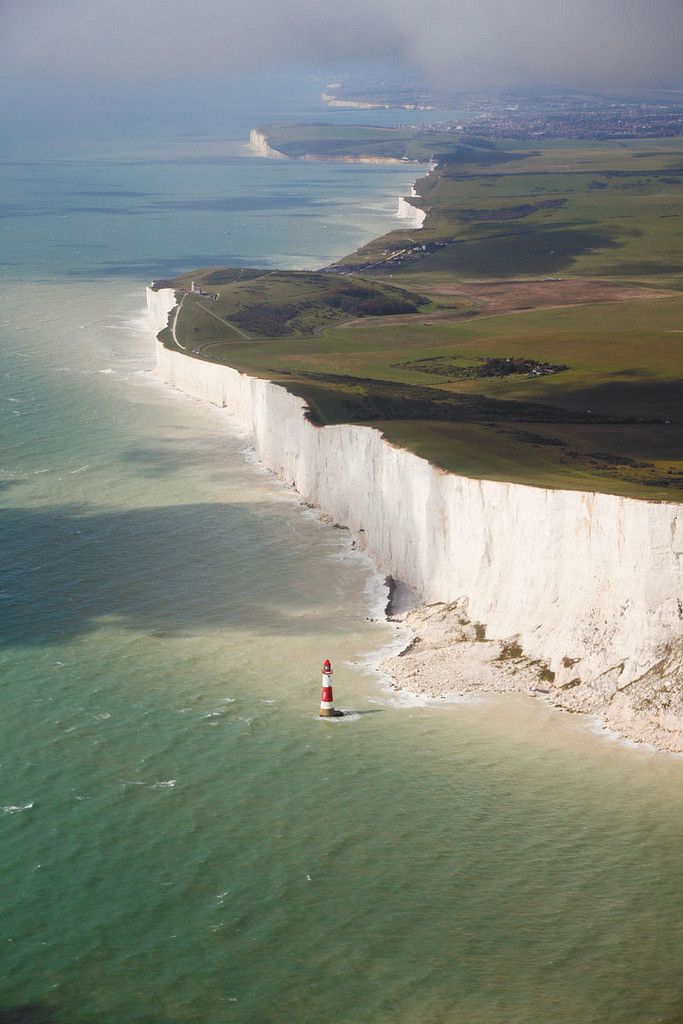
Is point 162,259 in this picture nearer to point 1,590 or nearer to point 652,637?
point 1,590

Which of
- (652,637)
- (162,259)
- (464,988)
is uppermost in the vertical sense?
(162,259)

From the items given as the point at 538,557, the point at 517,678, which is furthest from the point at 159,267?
the point at 517,678

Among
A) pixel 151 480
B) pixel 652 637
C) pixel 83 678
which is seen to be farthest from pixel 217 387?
pixel 652 637

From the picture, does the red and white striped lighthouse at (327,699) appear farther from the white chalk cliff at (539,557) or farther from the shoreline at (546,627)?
the white chalk cliff at (539,557)

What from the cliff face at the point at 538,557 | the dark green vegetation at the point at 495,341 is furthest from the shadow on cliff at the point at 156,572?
the dark green vegetation at the point at 495,341

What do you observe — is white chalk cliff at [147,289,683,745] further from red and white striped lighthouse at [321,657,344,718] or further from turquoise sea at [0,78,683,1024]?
red and white striped lighthouse at [321,657,344,718]

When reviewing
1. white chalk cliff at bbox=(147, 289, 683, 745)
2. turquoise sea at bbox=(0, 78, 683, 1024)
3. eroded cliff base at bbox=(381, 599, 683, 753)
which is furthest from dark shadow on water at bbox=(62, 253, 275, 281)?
eroded cliff base at bbox=(381, 599, 683, 753)
